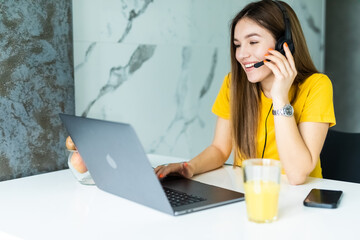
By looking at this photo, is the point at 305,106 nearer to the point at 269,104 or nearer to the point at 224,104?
the point at 269,104

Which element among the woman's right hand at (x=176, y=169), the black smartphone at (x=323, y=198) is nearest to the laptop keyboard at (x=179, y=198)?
the woman's right hand at (x=176, y=169)

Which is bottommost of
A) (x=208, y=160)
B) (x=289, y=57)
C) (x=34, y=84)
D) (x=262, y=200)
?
(x=208, y=160)

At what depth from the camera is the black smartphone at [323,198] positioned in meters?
0.99

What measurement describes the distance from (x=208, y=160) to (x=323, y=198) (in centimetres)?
47

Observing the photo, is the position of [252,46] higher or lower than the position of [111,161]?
higher

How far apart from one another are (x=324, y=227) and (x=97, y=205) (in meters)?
0.50

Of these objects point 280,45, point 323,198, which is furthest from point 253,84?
point 323,198

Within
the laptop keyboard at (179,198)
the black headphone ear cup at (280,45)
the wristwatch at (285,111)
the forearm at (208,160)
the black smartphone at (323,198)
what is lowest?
the forearm at (208,160)

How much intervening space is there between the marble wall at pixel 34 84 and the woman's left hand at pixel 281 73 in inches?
26.3

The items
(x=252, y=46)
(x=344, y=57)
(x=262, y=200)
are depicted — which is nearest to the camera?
(x=262, y=200)

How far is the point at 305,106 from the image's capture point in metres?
1.43

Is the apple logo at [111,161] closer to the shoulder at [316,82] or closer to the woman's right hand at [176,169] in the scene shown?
the woman's right hand at [176,169]

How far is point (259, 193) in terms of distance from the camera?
2.92ft

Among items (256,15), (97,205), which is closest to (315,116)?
(256,15)
